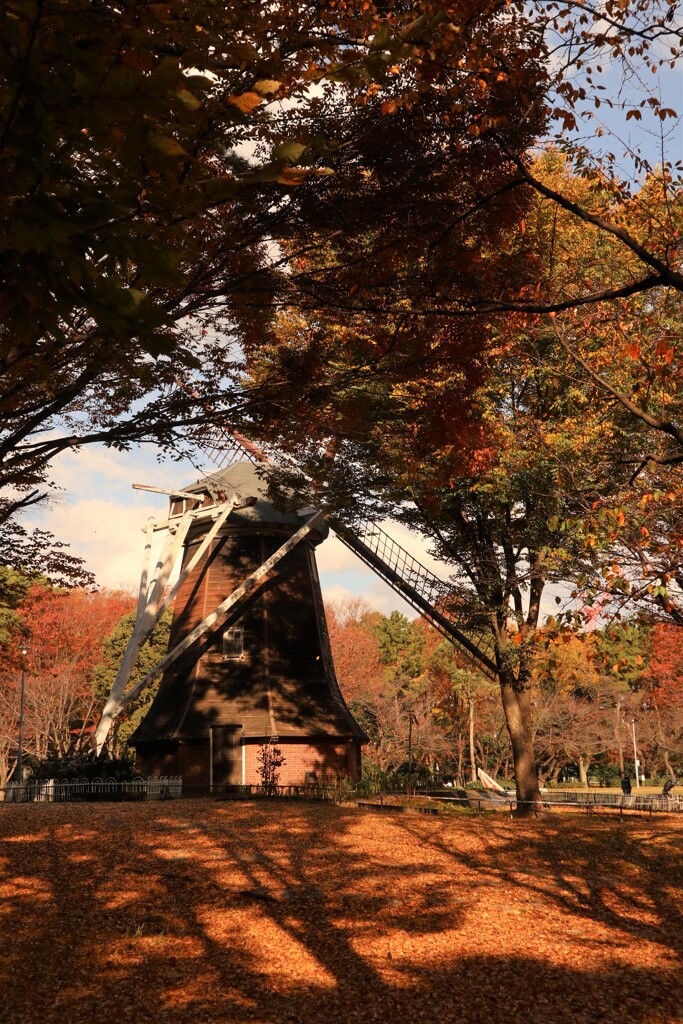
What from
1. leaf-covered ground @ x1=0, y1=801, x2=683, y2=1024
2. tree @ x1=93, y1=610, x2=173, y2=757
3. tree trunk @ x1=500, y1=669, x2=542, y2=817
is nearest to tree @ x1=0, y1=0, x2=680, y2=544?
leaf-covered ground @ x1=0, y1=801, x2=683, y2=1024

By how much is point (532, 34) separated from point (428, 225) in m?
1.87

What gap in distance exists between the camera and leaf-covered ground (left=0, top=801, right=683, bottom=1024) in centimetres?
780

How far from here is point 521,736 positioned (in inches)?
898

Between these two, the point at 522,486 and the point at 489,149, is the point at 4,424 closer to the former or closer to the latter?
the point at 489,149

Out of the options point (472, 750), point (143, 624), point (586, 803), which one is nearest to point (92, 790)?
point (143, 624)

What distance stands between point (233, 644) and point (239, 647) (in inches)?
9.1

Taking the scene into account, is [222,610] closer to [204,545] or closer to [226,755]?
[204,545]

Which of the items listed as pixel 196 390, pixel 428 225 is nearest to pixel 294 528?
pixel 196 390

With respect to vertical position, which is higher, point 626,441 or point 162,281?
point 626,441

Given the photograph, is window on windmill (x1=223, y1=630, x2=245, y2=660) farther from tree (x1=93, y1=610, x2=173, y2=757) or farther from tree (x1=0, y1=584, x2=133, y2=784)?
tree (x1=93, y1=610, x2=173, y2=757)

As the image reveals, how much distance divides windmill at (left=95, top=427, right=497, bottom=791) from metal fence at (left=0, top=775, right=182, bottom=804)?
134 cm

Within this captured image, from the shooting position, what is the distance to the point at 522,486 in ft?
64.9

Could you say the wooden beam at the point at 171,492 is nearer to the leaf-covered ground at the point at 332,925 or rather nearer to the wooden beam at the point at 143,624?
the wooden beam at the point at 143,624

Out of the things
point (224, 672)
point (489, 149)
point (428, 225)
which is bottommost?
point (224, 672)
